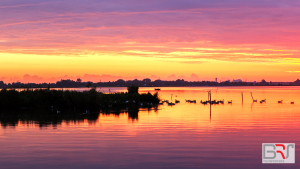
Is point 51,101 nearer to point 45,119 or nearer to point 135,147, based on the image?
point 45,119

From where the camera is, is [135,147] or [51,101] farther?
[51,101]

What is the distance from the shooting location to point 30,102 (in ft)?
175

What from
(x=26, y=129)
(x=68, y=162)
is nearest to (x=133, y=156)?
(x=68, y=162)

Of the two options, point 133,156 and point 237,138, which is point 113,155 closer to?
point 133,156

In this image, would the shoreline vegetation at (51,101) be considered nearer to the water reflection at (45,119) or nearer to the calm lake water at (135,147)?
the water reflection at (45,119)

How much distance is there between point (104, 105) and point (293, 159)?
45154mm

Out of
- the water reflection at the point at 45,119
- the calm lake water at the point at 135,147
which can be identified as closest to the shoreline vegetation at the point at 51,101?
the water reflection at the point at 45,119

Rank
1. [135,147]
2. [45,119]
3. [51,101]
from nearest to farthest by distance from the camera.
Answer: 1. [135,147]
2. [45,119]
3. [51,101]

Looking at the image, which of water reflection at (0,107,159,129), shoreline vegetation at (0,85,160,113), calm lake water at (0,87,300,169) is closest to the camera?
calm lake water at (0,87,300,169)

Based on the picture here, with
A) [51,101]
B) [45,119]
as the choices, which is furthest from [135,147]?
[51,101]

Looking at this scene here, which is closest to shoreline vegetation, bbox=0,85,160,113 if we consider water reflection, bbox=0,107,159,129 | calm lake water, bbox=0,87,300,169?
water reflection, bbox=0,107,159,129

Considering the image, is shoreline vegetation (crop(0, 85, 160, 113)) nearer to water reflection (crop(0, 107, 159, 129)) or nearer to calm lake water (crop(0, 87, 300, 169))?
water reflection (crop(0, 107, 159, 129))

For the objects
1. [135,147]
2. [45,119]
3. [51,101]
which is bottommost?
[135,147]

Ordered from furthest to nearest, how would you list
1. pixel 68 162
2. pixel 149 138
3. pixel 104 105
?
pixel 104 105, pixel 149 138, pixel 68 162
